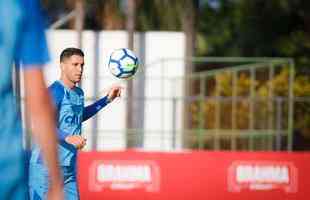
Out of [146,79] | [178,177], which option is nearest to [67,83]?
[178,177]

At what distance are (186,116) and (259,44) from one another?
2094 centimetres

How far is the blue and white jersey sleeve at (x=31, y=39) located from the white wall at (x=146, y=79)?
704 inches

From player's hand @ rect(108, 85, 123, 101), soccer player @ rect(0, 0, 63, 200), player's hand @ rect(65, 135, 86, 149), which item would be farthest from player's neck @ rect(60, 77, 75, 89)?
soccer player @ rect(0, 0, 63, 200)

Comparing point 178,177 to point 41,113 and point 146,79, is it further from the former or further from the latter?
point 41,113

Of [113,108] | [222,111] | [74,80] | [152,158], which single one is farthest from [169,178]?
[222,111]

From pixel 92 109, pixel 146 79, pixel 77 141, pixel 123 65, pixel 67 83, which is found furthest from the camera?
pixel 146 79

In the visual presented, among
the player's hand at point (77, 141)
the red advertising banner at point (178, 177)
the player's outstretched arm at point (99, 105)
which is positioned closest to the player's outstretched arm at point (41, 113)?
the player's hand at point (77, 141)

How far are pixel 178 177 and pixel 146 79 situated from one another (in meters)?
8.92

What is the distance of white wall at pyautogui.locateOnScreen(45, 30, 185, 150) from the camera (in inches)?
860

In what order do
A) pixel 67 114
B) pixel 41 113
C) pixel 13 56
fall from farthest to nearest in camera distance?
pixel 67 114 < pixel 13 56 < pixel 41 113

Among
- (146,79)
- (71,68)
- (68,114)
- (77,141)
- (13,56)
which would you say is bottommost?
(77,141)

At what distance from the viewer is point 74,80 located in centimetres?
827

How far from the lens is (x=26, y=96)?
2793 mm

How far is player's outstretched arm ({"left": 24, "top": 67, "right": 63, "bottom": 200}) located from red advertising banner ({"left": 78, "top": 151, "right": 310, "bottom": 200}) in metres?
11.2
